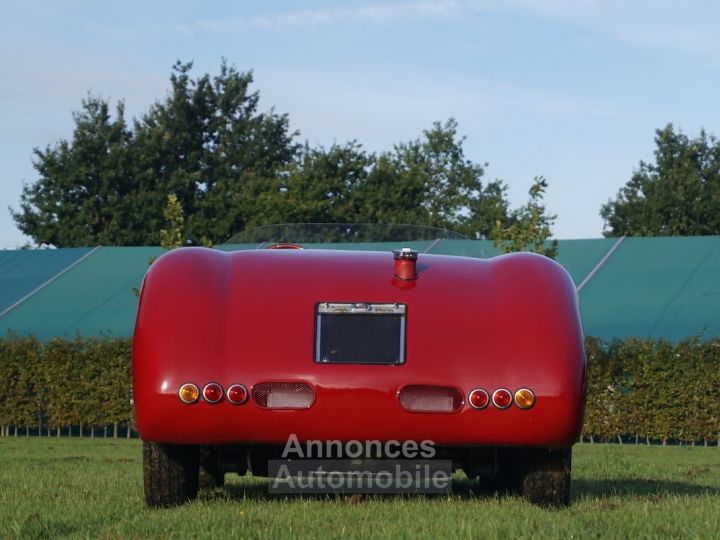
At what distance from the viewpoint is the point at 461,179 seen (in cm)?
6412

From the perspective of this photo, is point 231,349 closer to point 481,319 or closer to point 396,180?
point 481,319

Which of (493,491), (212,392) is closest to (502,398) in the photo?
(212,392)

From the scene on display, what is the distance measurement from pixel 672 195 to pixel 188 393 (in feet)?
156

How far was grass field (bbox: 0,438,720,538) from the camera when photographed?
5.45m

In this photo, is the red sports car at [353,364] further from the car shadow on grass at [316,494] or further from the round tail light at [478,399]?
the car shadow on grass at [316,494]

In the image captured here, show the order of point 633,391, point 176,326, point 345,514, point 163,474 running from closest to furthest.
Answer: point 345,514, point 176,326, point 163,474, point 633,391

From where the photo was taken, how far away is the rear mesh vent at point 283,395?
638 cm

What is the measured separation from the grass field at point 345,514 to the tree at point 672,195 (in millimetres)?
43324

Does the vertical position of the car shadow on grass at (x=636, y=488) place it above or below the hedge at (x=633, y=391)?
above

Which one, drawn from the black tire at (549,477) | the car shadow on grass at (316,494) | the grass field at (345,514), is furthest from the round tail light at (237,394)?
the black tire at (549,477)

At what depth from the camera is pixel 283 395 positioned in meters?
6.40

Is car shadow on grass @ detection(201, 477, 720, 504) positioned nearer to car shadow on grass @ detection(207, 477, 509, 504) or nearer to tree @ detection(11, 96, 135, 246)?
car shadow on grass @ detection(207, 477, 509, 504)

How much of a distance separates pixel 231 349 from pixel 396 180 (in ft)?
165

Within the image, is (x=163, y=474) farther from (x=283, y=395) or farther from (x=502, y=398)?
(x=502, y=398)
